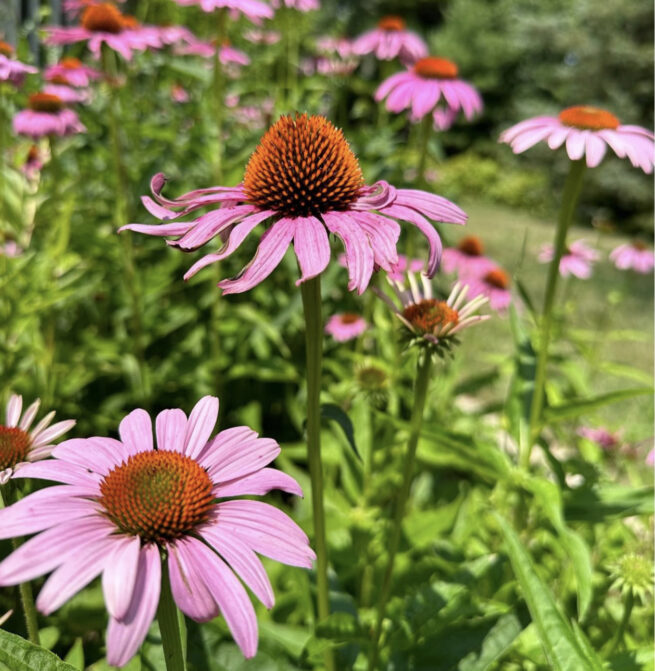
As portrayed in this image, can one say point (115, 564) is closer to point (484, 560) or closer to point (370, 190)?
point (370, 190)

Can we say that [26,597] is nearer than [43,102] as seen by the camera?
Yes

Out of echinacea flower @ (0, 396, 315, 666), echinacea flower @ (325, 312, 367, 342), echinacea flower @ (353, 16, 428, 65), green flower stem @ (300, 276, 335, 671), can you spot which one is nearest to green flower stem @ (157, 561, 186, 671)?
echinacea flower @ (0, 396, 315, 666)

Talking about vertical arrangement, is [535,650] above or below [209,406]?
below

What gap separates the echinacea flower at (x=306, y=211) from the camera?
2.37ft

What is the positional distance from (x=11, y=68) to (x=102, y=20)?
65 centimetres

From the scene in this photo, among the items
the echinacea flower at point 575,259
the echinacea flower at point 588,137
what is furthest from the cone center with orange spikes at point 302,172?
the echinacea flower at point 575,259

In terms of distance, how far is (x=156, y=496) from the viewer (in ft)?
2.02

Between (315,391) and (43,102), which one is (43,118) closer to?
(43,102)

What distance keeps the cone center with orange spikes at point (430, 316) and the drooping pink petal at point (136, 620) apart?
19.9 inches

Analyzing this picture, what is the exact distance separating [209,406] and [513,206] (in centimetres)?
978

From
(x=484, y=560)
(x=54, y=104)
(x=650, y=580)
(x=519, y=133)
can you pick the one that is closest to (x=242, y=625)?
(x=484, y=560)

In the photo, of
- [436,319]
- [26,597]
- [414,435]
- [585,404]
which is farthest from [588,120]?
[26,597]

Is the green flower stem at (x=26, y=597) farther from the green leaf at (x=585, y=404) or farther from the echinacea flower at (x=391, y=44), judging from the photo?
the echinacea flower at (x=391, y=44)

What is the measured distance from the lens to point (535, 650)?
3.90 feet
